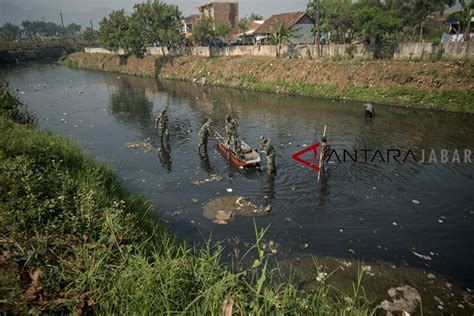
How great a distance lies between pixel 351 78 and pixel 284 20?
79.3ft

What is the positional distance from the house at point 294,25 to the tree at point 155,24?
13.5 meters

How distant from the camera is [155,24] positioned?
50312 millimetres

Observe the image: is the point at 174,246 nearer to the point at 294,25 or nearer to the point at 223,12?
the point at 294,25

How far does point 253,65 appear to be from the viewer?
40.5 m

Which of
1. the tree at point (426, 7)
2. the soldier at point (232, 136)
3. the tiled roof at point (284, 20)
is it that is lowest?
the soldier at point (232, 136)

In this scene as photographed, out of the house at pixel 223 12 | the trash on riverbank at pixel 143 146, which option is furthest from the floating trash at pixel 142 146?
the house at pixel 223 12

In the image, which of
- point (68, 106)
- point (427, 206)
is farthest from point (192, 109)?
point (427, 206)

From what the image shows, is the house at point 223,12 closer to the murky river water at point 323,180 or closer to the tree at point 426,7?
the tree at point 426,7

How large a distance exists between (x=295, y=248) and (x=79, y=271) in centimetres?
629

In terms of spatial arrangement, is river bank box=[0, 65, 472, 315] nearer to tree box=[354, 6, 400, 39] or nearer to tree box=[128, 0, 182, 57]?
tree box=[354, 6, 400, 39]

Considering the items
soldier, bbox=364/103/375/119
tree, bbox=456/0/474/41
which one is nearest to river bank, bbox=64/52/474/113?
tree, bbox=456/0/474/41

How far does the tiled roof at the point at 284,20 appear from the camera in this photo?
47938mm

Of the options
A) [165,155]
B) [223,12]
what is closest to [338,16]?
[165,155]

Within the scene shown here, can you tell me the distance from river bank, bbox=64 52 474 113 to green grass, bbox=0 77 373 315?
24.1 meters
